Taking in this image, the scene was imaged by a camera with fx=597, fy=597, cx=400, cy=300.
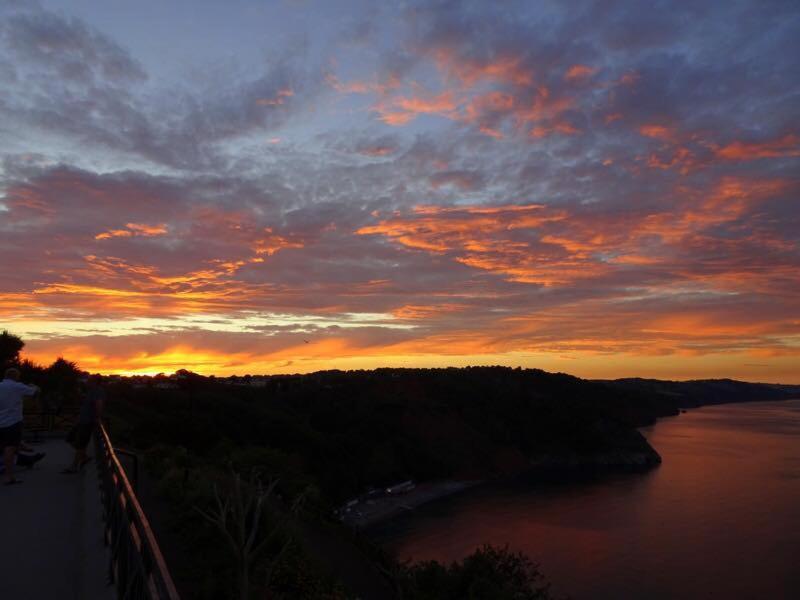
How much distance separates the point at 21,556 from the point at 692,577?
59.4 meters

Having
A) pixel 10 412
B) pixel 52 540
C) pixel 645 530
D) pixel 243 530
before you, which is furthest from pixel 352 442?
pixel 52 540

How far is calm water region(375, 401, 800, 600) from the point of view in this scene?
5253cm

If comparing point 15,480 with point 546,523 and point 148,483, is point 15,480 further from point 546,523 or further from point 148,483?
point 546,523

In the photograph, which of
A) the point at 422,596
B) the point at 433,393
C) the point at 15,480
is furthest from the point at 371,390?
the point at 15,480

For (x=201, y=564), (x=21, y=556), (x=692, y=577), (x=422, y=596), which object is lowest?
(x=692, y=577)

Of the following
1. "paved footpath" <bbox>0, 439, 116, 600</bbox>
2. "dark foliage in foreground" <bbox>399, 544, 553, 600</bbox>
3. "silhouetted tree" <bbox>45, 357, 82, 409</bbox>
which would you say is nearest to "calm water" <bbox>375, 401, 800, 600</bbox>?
"dark foliage in foreground" <bbox>399, 544, 553, 600</bbox>

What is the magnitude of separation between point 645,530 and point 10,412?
7279cm

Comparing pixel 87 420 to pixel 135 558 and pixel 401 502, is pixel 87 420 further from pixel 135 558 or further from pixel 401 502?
pixel 401 502

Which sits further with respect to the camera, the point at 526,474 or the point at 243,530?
the point at 526,474

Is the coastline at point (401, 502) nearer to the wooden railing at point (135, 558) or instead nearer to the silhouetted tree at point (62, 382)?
the silhouetted tree at point (62, 382)

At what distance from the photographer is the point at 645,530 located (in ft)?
225

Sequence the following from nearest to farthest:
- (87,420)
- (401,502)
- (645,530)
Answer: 1. (87,420)
2. (645,530)
3. (401,502)

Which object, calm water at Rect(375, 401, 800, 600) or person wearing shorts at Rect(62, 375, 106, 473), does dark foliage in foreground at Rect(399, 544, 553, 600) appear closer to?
person wearing shorts at Rect(62, 375, 106, 473)

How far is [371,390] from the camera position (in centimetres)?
12738
